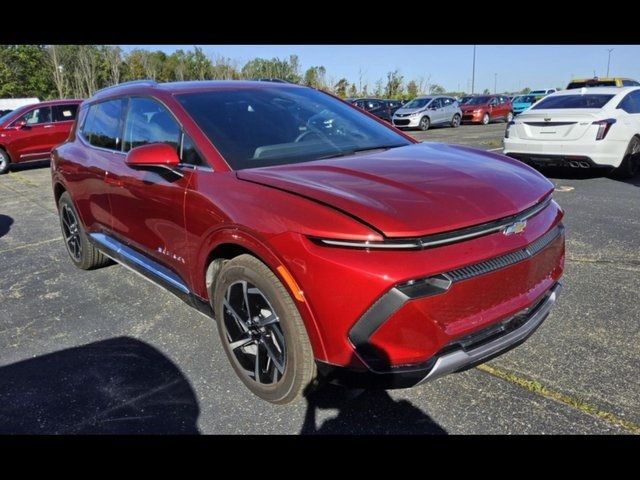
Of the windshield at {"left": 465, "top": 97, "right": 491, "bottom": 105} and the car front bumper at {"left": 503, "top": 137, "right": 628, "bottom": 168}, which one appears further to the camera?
the windshield at {"left": 465, "top": 97, "right": 491, "bottom": 105}

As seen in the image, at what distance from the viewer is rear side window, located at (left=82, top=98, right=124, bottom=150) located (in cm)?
386

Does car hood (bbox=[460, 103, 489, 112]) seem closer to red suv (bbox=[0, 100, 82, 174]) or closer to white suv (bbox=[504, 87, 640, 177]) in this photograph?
white suv (bbox=[504, 87, 640, 177])

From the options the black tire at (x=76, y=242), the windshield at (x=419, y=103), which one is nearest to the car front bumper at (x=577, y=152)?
the black tire at (x=76, y=242)

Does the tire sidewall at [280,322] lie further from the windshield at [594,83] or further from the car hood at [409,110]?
the car hood at [409,110]

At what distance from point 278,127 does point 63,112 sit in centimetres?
1322

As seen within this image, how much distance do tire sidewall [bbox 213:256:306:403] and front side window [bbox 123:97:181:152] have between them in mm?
976

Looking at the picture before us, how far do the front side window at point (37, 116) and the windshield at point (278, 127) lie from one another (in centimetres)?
1257

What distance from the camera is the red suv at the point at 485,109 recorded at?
1001 inches

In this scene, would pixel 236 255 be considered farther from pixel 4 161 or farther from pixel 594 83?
pixel 594 83

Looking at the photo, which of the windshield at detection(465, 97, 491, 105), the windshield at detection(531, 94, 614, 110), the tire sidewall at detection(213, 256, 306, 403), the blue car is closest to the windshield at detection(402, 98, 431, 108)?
the windshield at detection(465, 97, 491, 105)

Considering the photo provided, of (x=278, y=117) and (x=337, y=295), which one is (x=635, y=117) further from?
(x=337, y=295)
